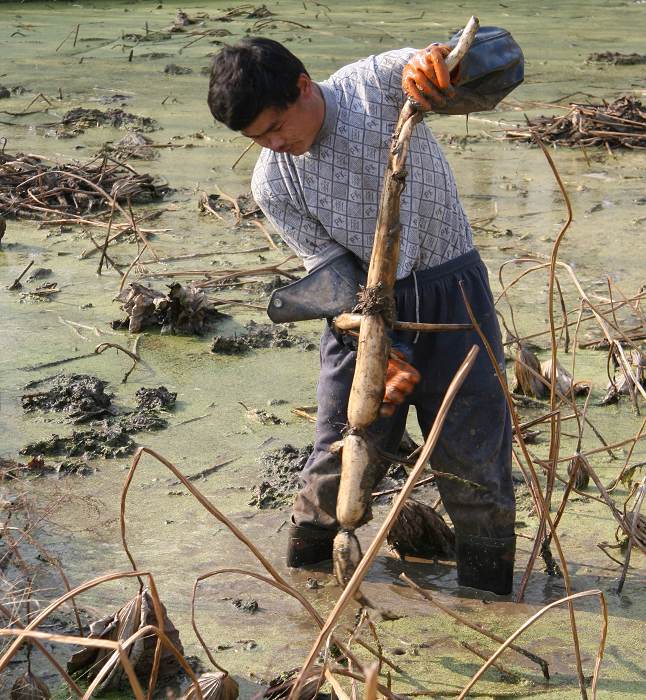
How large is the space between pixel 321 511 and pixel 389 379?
0.64 meters

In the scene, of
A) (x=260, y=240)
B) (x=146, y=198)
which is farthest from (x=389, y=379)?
Answer: (x=146, y=198)

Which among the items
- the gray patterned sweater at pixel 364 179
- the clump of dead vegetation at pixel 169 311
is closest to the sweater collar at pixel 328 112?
the gray patterned sweater at pixel 364 179

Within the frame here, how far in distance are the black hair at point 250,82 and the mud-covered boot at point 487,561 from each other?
1226mm

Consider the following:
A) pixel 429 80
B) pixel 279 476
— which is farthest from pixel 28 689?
pixel 429 80

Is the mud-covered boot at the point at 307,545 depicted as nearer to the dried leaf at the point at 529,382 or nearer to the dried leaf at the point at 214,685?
the dried leaf at the point at 214,685

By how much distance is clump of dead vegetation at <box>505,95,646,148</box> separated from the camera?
7937 millimetres

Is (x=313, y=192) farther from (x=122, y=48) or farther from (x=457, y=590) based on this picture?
(x=122, y=48)

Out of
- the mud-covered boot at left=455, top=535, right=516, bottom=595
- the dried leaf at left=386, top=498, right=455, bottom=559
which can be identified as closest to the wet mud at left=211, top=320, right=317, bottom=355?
the dried leaf at left=386, top=498, right=455, bottom=559

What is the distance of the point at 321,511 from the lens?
3.09 m

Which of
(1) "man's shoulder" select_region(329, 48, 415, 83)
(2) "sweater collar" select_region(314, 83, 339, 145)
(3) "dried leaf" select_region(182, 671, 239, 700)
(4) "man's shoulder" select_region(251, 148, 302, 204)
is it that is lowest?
(3) "dried leaf" select_region(182, 671, 239, 700)

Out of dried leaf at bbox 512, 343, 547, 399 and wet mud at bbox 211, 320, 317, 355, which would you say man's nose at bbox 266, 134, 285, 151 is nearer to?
Result: dried leaf at bbox 512, 343, 547, 399

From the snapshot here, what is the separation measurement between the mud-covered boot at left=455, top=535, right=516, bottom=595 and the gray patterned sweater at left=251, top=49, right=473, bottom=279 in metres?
0.74

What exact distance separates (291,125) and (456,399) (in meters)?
0.78

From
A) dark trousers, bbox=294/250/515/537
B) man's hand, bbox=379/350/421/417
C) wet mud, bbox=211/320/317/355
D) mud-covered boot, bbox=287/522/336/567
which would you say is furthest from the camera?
A: wet mud, bbox=211/320/317/355
